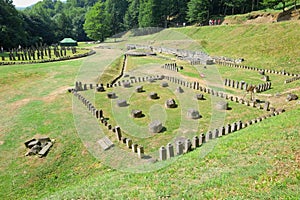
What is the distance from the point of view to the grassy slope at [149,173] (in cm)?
626

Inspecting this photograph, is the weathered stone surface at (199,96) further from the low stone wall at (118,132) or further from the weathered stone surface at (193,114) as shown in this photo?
the low stone wall at (118,132)

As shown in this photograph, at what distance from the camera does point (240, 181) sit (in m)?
6.30

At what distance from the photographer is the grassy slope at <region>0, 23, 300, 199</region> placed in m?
6.26

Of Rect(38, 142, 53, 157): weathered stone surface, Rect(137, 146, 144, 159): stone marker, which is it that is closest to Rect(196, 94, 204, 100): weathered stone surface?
Rect(137, 146, 144, 159): stone marker

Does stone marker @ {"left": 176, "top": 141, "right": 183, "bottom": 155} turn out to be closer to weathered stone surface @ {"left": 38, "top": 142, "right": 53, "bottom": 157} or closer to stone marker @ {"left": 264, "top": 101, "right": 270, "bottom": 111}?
weathered stone surface @ {"left": 38, "top": 142, "right": 53, "bottom": 157}

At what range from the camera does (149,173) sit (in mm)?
8320

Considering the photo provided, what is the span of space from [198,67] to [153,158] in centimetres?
2185

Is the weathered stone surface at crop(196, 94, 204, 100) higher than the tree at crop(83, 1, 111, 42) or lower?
lower

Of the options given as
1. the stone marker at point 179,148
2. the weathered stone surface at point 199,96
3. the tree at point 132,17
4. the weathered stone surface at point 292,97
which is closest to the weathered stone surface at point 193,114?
the weathered stone surface at point 199,96

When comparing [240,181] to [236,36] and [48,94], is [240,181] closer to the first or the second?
[48,94]

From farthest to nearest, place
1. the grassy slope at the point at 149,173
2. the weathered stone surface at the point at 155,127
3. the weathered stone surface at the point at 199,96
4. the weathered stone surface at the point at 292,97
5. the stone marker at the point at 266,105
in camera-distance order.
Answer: the weathered stone surface at the point at 199,96, the weathered stone surface at the point at 292,97, the stone marker at the point at 266,105, the weathered stone surface at the point at 155,127, the grassy slope at the point at 149,173

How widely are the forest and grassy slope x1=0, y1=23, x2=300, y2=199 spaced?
42.9 m

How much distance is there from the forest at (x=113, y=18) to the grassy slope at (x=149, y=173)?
141ft

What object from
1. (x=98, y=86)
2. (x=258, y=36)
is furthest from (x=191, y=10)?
(x=98, y=86)
